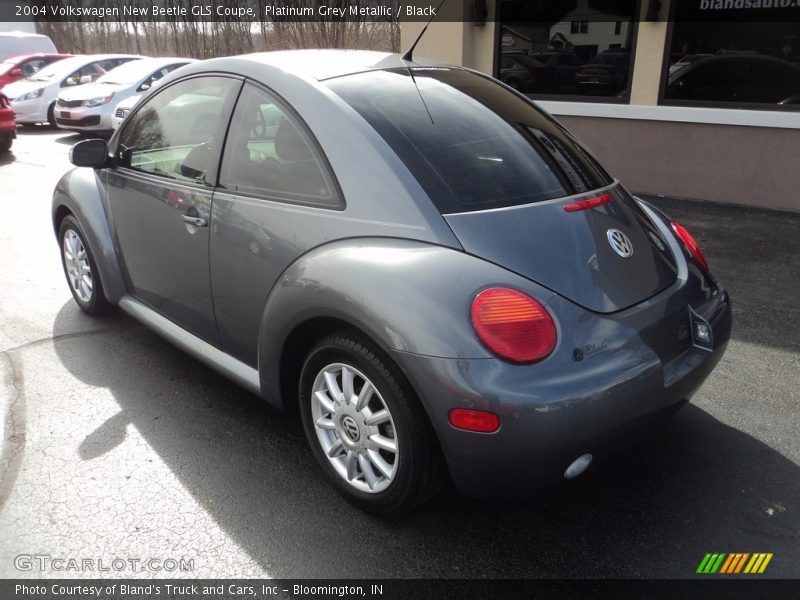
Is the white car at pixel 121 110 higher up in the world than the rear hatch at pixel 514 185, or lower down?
lower down

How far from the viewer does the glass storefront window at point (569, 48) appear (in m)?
8.00

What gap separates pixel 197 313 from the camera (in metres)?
3.18

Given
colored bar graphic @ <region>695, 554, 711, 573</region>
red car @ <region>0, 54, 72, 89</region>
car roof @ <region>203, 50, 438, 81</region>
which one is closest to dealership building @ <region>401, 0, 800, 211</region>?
car roof @ <region>203, 50, 438, 81</region>

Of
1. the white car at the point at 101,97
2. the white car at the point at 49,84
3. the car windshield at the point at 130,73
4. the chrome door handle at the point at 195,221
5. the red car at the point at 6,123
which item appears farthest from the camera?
the white car at the point at 49,84

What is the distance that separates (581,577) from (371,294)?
46.4 inches

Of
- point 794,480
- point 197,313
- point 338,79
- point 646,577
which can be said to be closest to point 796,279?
point 794,480

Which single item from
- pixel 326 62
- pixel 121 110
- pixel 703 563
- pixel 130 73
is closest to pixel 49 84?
pixel 130 73

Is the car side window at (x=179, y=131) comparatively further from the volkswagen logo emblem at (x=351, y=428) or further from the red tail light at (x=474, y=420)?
the red tail light at (x=474, y=420)

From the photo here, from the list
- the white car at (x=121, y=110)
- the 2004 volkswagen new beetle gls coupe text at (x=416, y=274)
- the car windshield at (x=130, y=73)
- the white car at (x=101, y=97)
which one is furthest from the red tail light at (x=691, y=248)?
the car windshield at (x=130, y=73)

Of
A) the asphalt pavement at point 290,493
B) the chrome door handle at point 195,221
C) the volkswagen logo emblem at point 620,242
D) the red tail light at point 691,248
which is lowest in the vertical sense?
the asphalt pavement at point 290,493

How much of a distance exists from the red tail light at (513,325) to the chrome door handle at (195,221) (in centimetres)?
140

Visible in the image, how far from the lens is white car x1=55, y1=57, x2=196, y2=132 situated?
12625 millimetres

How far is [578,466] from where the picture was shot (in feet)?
7.07

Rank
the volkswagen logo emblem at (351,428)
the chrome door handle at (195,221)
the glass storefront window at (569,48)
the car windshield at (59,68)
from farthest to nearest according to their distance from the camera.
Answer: the car windshield at (59,68), the glass storefront window at (569,48), the chrome door handle at (195,221), the volkswagen logo emblem at (351,428)
